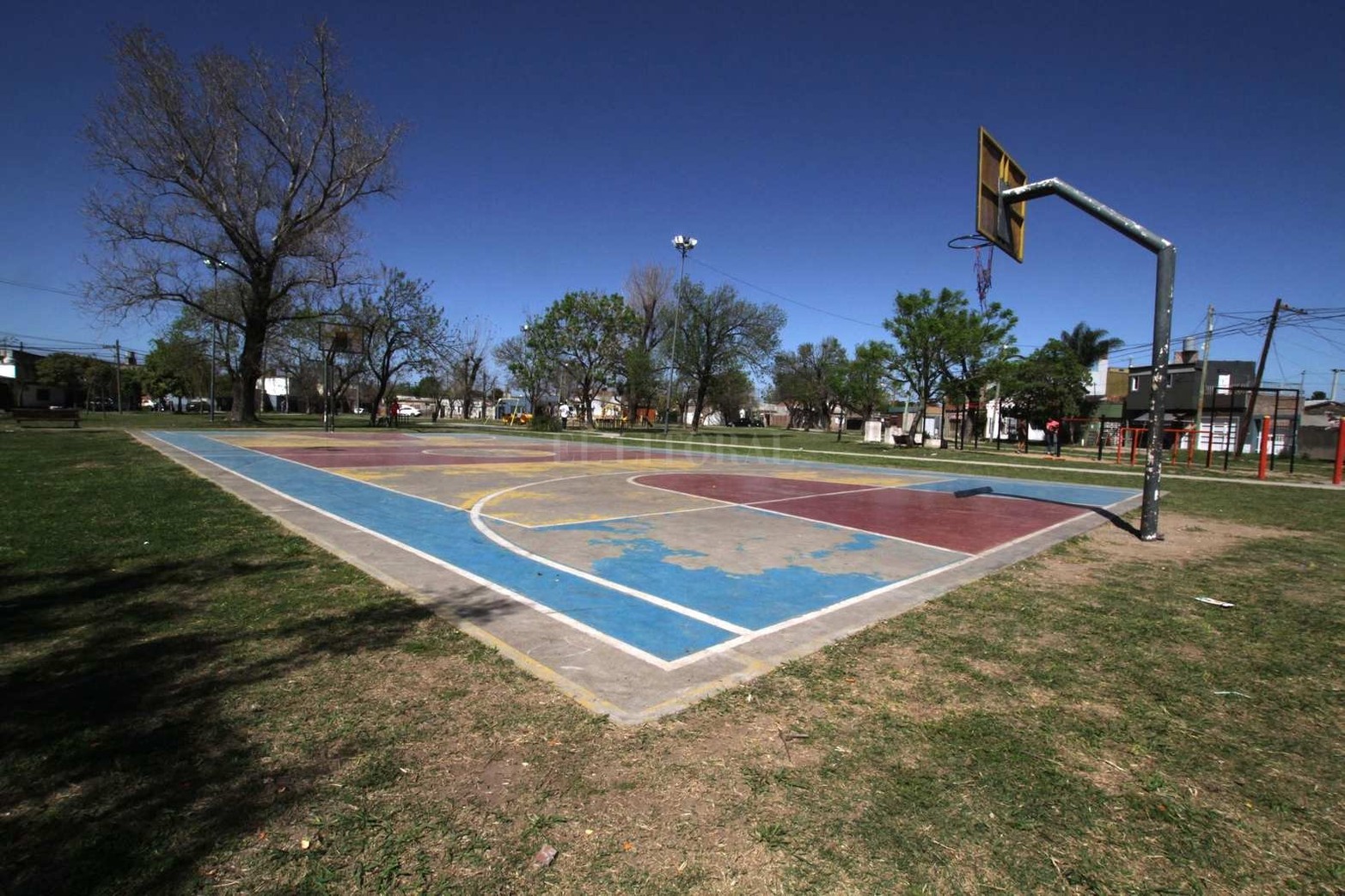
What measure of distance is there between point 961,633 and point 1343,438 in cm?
2259

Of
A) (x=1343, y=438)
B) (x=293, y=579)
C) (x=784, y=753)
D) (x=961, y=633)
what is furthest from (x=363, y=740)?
(x=1343, y=438)

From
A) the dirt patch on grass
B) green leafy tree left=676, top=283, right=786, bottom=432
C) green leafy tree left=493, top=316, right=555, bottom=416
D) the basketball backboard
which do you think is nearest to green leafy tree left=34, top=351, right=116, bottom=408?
green leafy tree left=493, top=316, right=555, bottom=416

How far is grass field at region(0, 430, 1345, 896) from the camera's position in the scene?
234 centimetres

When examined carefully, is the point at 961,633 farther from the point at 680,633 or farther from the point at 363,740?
the point at 363,740

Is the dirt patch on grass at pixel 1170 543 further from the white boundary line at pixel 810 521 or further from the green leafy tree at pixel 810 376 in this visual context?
the green leafy tree at pixel 810 376

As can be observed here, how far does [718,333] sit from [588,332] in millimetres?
10571

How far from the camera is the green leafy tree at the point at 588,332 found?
152ft

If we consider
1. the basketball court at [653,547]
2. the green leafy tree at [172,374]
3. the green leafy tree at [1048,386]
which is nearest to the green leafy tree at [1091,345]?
the green leafy tree at [1048,386]

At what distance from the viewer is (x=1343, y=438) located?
1850 centimetres

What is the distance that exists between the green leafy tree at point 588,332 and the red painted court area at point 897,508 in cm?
3250

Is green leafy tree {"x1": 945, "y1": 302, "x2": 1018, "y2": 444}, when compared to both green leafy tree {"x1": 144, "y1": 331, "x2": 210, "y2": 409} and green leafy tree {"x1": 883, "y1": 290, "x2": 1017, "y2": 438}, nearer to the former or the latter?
green leafy tree {"x1": 883, "y1": 290, "x2": 1017, "y2": 438}

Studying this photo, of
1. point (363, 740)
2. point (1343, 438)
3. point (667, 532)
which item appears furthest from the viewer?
point (1343, 438)

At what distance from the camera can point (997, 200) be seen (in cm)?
970

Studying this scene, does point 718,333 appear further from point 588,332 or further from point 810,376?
point 810,376
